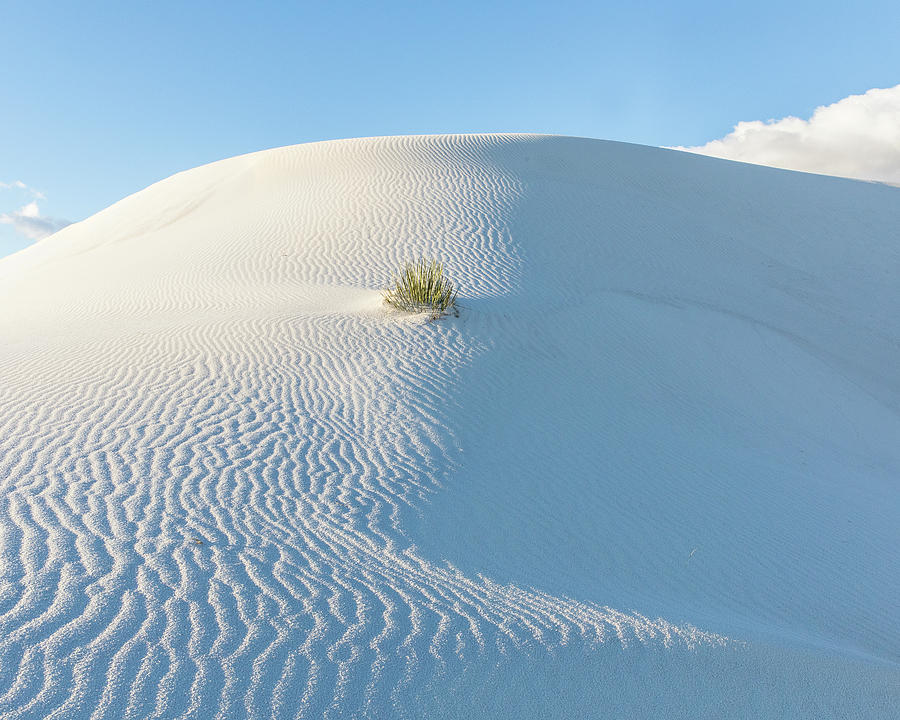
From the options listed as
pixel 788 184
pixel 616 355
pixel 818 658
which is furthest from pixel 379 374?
pixel 788 184

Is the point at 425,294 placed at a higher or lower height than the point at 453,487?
higher

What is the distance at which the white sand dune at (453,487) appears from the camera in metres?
2.93

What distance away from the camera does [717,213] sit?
57.1ft

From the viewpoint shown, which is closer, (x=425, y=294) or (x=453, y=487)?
(x=453, y=487)

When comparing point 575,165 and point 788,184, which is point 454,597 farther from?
point 788,184

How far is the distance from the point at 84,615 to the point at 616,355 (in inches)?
275

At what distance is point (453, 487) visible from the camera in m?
5.18

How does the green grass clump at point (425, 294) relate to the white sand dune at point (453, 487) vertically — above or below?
above

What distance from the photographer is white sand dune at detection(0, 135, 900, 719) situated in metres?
2.93

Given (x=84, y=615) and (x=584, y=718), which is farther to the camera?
(x=84, y=615)

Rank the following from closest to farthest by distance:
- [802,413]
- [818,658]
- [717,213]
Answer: [818,658]
[802,413]
[717,213]

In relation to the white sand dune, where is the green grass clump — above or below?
above

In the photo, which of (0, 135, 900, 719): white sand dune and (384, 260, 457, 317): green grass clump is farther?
(384, 260, 457, 317): green grass clump

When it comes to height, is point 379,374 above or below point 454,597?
above
